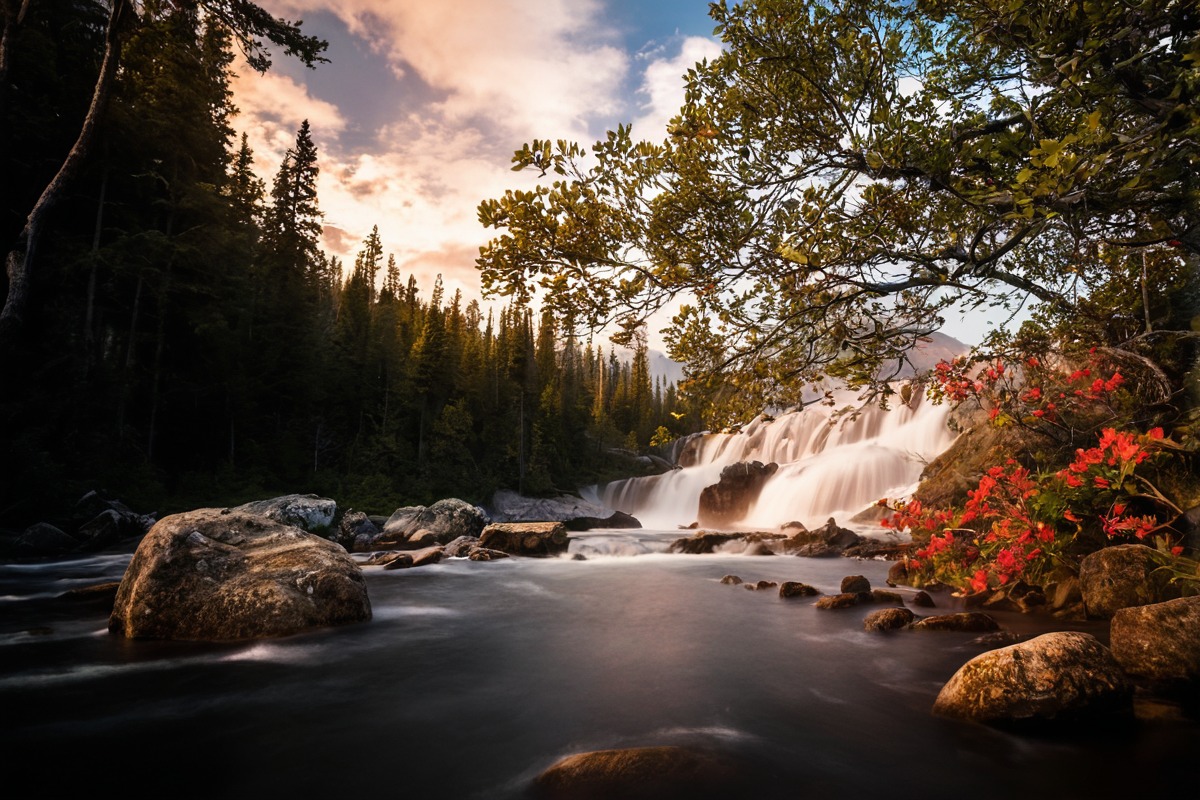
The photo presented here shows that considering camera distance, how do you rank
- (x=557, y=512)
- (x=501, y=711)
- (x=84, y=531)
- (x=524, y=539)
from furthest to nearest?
(x=557, y=512) < (x=524, y=539) < (x=84, y=531) < (x=501, y=711)

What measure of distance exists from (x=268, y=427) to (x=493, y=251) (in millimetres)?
32360

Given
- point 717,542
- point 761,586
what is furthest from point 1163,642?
point 717,542

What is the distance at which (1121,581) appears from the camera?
21.7 ft

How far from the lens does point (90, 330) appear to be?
60.1 ft

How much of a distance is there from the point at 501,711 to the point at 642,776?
2.02 meters

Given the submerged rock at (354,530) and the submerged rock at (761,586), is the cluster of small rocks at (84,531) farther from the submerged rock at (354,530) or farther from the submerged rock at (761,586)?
the submerged rock at (761,586)

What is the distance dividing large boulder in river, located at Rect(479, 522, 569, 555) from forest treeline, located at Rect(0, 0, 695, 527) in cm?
672

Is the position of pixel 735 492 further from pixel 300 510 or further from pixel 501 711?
pixel 501 711

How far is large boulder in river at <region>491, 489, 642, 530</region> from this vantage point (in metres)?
35.4

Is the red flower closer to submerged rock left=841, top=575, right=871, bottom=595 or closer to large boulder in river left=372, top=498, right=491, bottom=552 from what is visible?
submerged rock left=841, top=575, right=871, bottom=595

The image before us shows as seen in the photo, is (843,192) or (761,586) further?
(761,586)

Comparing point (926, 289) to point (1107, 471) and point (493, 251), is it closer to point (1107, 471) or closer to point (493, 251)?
point (1107, 471)

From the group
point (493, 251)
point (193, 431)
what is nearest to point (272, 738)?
point (493, 251)

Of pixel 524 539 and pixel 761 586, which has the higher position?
pixel 524 539
